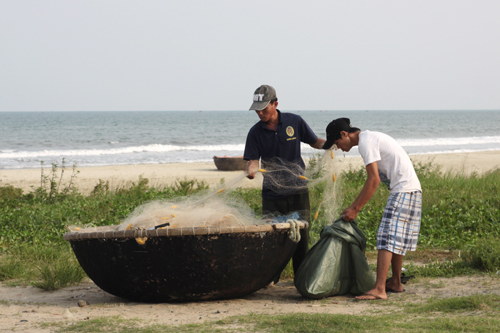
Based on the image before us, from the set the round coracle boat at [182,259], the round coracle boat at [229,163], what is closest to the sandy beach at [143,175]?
the round coracle boat at [229,163]

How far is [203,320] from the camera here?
146 inches

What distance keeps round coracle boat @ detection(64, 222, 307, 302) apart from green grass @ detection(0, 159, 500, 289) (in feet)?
3.73

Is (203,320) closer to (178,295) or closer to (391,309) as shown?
(178,295)

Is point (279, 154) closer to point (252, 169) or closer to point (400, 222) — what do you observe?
point (252, 169)

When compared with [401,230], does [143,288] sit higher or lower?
lower

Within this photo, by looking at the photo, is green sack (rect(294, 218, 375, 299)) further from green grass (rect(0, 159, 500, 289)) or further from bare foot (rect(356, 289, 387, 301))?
green grass (rect(0, 159, 500, 289))

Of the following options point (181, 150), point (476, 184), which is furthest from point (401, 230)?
point (181, 150)

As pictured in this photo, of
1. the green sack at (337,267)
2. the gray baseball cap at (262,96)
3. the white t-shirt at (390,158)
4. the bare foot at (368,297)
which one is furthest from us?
the gray baseball cap at (262,96)

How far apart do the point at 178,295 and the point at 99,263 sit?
0.71m

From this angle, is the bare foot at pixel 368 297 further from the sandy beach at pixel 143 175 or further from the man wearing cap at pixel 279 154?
the sandy beach at pixel 143 175

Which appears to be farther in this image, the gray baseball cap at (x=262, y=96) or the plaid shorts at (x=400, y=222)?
the gray baseball cap at (x=262, y=96)

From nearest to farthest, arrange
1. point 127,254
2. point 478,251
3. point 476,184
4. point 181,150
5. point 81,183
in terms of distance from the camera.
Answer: point 127,254, point 478,251, point 476,184, point 81,183, point 181,150

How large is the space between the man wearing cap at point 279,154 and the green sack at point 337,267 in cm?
44

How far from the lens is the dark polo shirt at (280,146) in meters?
4.76
